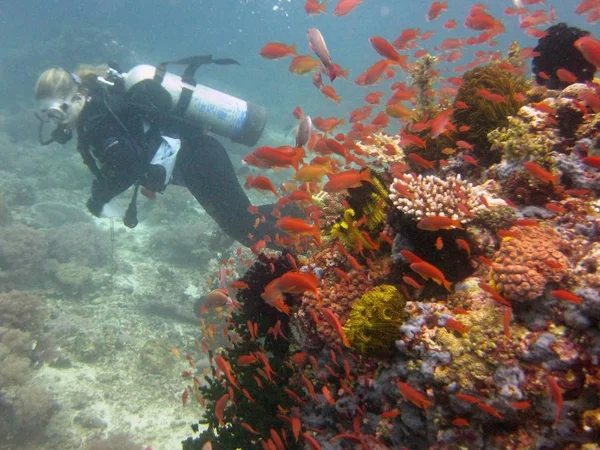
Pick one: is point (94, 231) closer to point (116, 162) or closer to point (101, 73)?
point (101, 73)

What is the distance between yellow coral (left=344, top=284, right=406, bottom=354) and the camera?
2883 mm

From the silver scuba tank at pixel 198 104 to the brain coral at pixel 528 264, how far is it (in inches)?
278

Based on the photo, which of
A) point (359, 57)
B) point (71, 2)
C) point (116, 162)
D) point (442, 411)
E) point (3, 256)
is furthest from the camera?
point (359, 57)

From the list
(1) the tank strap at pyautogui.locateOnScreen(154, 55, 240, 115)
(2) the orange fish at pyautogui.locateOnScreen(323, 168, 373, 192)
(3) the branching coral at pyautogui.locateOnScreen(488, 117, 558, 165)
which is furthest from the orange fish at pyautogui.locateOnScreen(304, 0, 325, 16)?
(2) the orange fish at pyautogui.locateOnScreen(323, 168, 373, 192)

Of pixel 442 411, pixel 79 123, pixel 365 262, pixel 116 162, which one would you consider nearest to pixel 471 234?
pixel 365 262

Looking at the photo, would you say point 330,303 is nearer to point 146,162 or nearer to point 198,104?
point 146,162

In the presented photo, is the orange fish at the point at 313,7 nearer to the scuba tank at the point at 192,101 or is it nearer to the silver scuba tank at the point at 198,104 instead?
the scuba tank at the point at 192,101

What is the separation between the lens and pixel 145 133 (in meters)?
7.02

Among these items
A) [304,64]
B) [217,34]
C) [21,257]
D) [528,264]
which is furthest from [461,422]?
[217,34]

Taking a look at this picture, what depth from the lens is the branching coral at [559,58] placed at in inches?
188

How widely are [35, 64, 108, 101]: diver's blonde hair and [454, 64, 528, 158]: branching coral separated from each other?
6.93 m

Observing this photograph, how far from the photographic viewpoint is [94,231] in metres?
13.8

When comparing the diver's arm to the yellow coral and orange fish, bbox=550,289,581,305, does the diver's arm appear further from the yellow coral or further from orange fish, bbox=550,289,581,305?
orange fish, bbox=550,289,581,305

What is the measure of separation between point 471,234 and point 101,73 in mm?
8120
